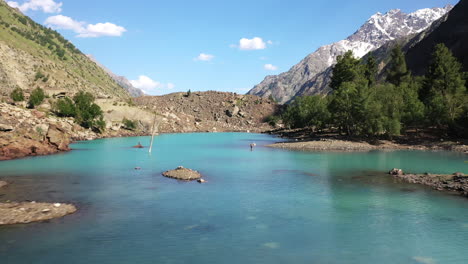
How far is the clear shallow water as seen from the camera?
75.2ft

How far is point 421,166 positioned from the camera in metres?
58.9

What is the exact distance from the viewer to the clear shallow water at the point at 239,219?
75.2 ft

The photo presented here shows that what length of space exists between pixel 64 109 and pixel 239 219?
382 ft

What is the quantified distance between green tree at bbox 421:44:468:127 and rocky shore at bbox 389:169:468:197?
4840 centimetres

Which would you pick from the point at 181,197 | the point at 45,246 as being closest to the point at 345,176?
the point at 181,197

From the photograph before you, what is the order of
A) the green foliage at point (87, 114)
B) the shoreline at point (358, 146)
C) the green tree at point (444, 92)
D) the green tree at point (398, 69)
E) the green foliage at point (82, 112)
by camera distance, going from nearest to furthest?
the shoreline at point (358, 146), the green tree at point (444, 92), the green foliage at point (82, 112), the green foliage at point (87, 114), the green tree at point (398, 69)

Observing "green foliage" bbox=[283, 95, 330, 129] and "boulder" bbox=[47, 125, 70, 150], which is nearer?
"boulder" bbox=[47, 125, 70, 150]

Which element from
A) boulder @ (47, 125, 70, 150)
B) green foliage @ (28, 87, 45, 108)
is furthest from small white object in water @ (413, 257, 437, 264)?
green foliage @ (28, 87, 45, 108)

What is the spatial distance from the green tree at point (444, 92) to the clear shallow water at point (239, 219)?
121 feet

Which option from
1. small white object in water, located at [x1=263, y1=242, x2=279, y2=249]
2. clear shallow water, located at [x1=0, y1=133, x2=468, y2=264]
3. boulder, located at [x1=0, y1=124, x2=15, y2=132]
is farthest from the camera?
boulder, located at [x1=0, y1=124, x2=15, y2=132]

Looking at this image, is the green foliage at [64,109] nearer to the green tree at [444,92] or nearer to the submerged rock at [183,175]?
Answer: the submerged rock at [183,175]

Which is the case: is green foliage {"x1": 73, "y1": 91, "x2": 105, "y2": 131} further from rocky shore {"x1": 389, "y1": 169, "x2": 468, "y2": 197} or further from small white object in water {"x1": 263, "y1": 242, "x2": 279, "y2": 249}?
small white object in water {"x1": 263, "y1": 242, "x2": 279, "y2": 249}

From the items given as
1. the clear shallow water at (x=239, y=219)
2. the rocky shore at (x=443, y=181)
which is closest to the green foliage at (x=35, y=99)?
the clear shallow water at (x=239, y=219)

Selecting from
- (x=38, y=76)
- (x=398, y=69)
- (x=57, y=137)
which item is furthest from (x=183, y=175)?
(x=38, y=76)
